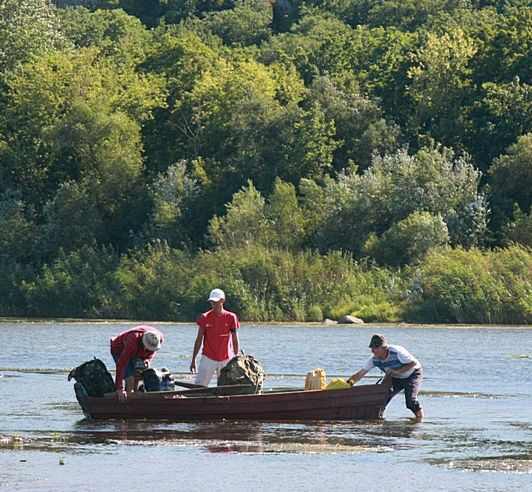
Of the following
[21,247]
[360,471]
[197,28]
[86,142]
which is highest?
[197,28]

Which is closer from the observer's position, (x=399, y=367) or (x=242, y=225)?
(x=399, y=367)

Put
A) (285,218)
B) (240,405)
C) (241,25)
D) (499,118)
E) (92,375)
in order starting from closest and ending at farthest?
(240,405)
(92,375)
(285,218)
(499,118)
(241,25)

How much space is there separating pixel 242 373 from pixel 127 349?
1998 millimetres

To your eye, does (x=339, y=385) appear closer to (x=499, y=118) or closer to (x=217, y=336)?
(x=217, y=336)

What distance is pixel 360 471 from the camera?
2297 centimetres

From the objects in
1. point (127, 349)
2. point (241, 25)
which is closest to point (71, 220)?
point (241, 25)

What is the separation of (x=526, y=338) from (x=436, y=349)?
19.8ft

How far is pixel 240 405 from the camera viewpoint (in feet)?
93.5

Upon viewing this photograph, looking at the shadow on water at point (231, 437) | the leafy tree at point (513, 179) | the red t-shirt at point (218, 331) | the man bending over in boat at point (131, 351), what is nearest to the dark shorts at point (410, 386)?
the shadow on water at point (231, 437)

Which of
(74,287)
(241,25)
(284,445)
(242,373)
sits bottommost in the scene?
(284,445)

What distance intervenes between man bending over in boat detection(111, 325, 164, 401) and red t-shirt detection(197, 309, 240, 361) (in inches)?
41.9

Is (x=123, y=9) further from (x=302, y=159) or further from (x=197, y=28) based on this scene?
(x=302, y=159)

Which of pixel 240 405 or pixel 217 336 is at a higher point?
pixel 217 336

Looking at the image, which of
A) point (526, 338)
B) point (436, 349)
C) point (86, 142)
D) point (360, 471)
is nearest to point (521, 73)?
point (86, 142)
